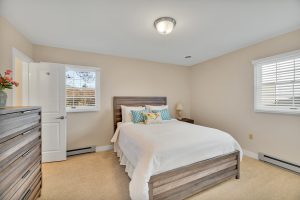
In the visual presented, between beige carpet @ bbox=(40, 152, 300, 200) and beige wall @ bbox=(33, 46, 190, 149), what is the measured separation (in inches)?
30.0

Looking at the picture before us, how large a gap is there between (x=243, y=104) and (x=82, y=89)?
12.3 feet

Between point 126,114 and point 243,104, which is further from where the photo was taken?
point 126,114

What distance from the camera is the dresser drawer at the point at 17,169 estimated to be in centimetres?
111

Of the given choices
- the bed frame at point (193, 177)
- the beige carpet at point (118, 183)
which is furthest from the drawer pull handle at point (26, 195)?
the bed frame at point (193, 177)

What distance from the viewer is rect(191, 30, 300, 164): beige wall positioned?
2473mm

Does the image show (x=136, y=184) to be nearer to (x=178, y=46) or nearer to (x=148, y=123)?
(x=148, y=123)

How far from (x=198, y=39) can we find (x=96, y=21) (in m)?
1.84

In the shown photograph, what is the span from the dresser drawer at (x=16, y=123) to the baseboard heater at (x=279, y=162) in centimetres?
385

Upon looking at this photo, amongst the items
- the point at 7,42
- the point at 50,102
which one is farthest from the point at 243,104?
the point at 7,42

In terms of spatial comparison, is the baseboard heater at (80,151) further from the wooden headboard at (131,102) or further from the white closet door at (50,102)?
the wooden headboard at (131,102)

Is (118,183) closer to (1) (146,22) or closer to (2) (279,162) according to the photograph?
(1) (146,22)

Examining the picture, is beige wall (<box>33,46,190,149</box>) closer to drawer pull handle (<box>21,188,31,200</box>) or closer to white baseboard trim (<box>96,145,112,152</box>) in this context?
white baseboard trim (<box>96,145,112,152</box>)

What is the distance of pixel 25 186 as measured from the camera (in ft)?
4.67

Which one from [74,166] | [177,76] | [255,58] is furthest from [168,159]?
[177,76]
